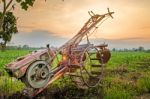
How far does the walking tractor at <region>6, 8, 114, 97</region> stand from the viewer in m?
9.89

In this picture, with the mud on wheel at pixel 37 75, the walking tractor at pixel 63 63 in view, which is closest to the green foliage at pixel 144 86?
the walking tractor at pixel 63 63

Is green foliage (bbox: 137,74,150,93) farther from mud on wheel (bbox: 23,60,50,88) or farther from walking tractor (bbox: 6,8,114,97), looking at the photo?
mud on wheel (bbox: 23,60,50,88)

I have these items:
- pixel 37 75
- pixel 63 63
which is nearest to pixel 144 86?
pixel 63 63

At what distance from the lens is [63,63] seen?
11125 millimetres

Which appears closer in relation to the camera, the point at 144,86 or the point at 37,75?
the point at 37,75

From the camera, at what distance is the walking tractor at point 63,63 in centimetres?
989

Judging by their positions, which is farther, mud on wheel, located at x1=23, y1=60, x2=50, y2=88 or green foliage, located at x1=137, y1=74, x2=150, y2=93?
green foliage, located at x1=137, y1=74, x2=150, y2=93

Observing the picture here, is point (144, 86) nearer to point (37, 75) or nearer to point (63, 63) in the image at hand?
point (63, 63)

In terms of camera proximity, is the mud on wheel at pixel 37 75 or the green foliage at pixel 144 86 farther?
the green foliage at pixel 144 86

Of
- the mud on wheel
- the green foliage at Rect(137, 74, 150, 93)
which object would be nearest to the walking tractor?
the mud on wheel

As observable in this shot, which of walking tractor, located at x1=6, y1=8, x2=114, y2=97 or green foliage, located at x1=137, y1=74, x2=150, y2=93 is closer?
walking tractor, located at x1=6, y1=8, x2=114, y2=97

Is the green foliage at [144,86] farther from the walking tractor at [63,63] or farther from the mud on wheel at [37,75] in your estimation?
the mud on wheel at [37,75]

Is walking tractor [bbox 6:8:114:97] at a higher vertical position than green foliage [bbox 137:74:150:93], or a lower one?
higher

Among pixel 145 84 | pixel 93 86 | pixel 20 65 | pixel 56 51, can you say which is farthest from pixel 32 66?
pixel 145 84
